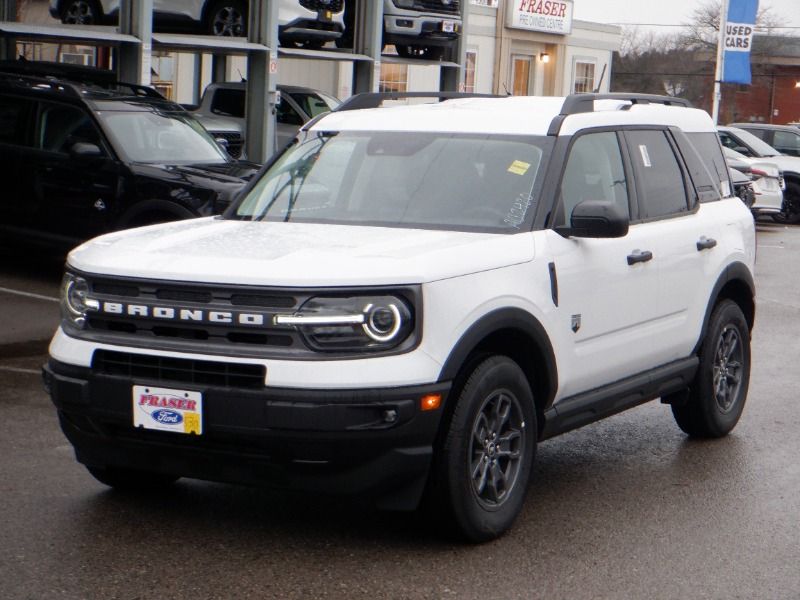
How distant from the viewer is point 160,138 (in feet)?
41.4

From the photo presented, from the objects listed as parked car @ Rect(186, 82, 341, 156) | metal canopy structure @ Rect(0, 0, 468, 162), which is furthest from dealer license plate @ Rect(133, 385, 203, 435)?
parked car @ Rect(186, 82, 341, 156)

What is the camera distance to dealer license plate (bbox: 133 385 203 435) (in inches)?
189

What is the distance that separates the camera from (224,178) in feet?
39.0

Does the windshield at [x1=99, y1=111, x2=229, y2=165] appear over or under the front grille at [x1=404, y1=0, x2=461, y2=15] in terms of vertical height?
under

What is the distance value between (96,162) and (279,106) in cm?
921

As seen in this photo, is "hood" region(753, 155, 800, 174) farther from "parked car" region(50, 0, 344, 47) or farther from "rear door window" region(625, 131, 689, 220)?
"rear door window" region(625, 131, 689, 220)

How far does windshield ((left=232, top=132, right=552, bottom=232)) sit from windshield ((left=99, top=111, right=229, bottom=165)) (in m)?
6.10

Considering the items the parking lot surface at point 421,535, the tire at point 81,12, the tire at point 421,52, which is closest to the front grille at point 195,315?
the parking lot surface at point 421,535

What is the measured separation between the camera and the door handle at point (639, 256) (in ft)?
20.4

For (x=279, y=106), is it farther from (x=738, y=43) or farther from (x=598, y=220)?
(x=598, y=220)

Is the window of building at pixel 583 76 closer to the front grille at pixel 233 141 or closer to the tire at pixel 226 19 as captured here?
the front grille at pixel 233 141

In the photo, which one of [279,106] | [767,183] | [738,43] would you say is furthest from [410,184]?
[738,43]

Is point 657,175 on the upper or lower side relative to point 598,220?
upper

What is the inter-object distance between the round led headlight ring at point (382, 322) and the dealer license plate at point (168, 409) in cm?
68
